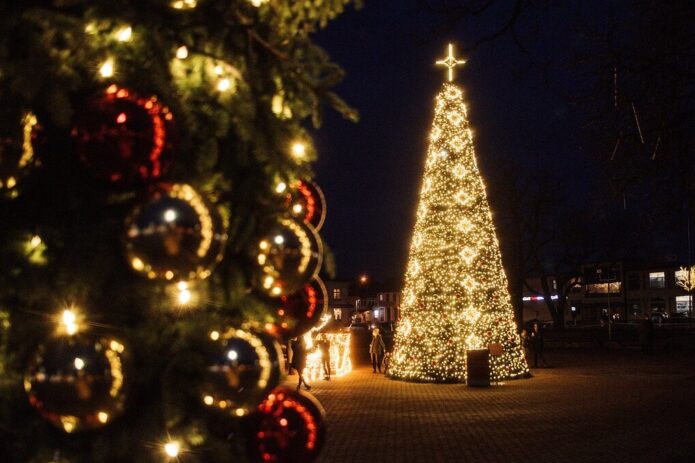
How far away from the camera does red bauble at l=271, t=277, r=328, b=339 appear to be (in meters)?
3.54

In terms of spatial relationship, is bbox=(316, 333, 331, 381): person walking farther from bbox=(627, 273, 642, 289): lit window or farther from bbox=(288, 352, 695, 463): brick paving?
bbox=(627, 273, 642, 289): lit window

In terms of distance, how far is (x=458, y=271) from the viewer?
68.7 ft

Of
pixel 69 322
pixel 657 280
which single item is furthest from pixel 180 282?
pixel 657 280

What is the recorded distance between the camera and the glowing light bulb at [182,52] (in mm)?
2967

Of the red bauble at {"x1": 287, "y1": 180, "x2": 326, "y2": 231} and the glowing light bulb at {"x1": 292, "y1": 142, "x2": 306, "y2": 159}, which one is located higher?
the glowing light bulb at {"x1": 292, "y1": 142, "x2": 306, "y2": 159}

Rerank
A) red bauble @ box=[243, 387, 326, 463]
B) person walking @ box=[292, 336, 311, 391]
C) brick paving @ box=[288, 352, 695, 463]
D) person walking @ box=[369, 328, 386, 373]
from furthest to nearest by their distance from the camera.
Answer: person walking @ box=[369, 328, 386, 373] → person walking @ box=[292, 336, 311, 391] → brick paving @ box=[288, 352, 695, 463] → red bauble @ box=[243, 387, 326, 463]

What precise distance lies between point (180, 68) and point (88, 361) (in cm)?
119

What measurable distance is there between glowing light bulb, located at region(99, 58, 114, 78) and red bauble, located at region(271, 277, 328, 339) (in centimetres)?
128

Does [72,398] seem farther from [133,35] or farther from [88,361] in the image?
[133,35]

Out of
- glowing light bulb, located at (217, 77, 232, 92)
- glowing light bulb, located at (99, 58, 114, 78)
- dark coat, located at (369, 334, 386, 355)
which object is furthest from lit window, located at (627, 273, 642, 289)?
glowing light bulb, located at (99, 58, 114, 78)

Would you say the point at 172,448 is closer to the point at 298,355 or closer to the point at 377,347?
the point at 298,355

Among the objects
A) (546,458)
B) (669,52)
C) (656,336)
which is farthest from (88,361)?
(656,336)

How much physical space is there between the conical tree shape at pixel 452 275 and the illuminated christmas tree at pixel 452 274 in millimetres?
28

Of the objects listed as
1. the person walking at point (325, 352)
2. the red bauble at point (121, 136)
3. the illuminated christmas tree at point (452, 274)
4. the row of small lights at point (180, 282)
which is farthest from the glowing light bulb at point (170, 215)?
the person walking at point (325, 352)
